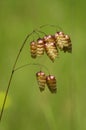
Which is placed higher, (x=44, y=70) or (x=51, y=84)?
(x=44, y=70)

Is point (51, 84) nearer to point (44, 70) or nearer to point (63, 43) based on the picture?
point (63, 43)

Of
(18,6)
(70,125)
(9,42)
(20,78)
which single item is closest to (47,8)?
(18,6)

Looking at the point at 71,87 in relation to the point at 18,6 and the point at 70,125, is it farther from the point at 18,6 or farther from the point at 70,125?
the point at 18,6

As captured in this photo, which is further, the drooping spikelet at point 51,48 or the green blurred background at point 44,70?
the green blurred background at point 44,70

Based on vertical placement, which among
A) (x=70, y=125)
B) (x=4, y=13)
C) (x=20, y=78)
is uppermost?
(x=4, y=13)

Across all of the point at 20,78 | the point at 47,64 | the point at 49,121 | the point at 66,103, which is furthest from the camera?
the point at 47,64

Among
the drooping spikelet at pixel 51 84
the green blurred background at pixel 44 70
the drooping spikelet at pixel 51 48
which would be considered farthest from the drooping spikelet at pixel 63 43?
the green blurred background at pixel 44 70

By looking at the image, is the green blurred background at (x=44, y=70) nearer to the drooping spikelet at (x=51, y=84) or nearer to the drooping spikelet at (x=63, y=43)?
the drooping spikelet at (x=51, y=84)

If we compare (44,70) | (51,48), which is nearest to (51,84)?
(51,48)

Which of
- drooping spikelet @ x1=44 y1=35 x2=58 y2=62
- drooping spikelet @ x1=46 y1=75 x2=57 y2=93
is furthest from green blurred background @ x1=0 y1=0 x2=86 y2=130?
drooping spikelet @ x1=44 y1=35 x2=58 y2=62
